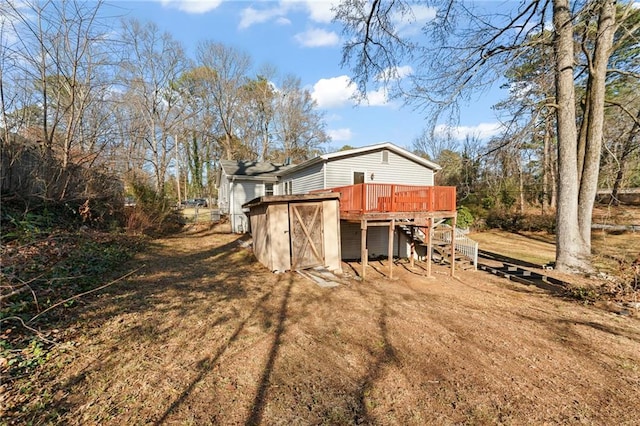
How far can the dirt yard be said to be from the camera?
284 centimetres

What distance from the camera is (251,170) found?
62.1ft

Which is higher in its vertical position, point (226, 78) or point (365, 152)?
point (226, 78)

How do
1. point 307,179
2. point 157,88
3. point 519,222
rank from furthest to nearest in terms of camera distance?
point 157,88, point 519,222, point 307,179

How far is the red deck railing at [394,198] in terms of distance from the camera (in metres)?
9.12

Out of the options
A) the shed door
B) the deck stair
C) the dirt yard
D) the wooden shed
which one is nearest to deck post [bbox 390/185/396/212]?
the wooden shed

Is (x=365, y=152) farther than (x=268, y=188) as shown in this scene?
No

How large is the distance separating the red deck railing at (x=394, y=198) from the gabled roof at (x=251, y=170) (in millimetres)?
9241

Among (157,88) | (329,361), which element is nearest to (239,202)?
(157,88)

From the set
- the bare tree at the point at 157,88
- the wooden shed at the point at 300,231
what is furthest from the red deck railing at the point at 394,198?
the bare tree at the point at 157,88

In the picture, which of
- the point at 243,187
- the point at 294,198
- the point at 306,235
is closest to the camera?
the point at 294,198

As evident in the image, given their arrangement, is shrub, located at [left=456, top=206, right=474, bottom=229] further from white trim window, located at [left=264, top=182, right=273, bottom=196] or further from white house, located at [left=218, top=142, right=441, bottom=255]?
white trim window, located at [left=264, top=182, right=273, bottom=196]

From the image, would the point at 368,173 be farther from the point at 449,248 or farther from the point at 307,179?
the point at 449,248

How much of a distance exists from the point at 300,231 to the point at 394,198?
11.0 ft

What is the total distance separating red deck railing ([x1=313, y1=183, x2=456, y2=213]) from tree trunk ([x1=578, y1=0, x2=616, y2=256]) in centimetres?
378
